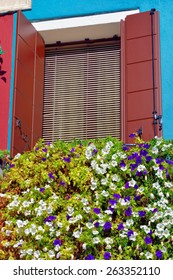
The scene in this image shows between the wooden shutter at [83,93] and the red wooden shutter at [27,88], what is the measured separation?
24 centimetres

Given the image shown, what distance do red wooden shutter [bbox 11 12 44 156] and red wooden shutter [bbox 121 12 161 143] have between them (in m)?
1.11

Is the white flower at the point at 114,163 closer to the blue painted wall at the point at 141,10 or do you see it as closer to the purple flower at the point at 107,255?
the purple flower at the point at 107,255

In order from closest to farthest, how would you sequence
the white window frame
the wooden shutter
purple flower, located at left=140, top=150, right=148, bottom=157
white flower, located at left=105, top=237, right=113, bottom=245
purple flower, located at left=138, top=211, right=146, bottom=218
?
white flower, located at left=105, top=237, right=113, bottom=245, purple flower, located at left=138, top=211, right=146, bottom=218, purple flower, located at left=140, top=150, right=148, bottom=157, the wooden shutter, the white window frame

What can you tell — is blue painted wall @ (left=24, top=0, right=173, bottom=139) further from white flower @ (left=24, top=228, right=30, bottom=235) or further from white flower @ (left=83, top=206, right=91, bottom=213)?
white flower @ (left=24, top=228, right=30, bottom=235)

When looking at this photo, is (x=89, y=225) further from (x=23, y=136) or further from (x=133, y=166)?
(x=23, y=136)

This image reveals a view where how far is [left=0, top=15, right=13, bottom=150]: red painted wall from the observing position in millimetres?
8211

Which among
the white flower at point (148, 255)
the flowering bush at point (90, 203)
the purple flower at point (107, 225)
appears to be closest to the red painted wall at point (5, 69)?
the flowering bush at point (90, 203)

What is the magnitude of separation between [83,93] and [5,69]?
1.09 metres

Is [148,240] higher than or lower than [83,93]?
lower

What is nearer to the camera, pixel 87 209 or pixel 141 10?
pixel 87 209

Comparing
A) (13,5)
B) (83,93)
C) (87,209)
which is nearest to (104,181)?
(87,209)

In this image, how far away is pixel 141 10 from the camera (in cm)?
880

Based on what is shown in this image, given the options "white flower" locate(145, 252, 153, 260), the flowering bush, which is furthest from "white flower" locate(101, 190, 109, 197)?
"white flower" locate(145, 252, 153, 260)
